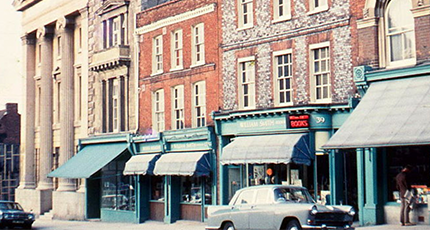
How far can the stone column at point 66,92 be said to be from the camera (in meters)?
47.1

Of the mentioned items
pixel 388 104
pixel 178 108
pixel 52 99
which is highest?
pixel 52 99

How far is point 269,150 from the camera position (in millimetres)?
28969

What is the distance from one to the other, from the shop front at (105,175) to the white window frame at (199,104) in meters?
5.31

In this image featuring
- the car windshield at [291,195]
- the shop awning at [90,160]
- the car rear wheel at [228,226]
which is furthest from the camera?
the shop awning at [90,160]

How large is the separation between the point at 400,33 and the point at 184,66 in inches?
489

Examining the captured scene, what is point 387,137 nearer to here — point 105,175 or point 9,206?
point 9,206

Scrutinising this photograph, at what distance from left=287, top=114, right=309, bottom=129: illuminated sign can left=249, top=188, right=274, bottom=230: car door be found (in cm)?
601

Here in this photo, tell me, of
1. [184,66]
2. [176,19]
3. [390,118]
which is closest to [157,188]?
[184,66]

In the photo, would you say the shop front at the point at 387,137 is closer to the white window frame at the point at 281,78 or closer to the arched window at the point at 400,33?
the arched window at the point at 400,33

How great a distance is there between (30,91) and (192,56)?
69.2 ft

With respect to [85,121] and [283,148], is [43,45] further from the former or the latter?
[283,148]

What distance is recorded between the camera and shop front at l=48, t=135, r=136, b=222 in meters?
39.5

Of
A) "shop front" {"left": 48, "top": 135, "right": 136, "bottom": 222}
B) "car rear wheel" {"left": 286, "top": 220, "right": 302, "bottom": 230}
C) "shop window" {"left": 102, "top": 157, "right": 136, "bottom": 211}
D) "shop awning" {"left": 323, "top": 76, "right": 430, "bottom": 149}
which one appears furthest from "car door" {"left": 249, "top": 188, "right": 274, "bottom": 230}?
"shop window" {"left": 102, "top": 157, "right": 136, "bottom": 211}

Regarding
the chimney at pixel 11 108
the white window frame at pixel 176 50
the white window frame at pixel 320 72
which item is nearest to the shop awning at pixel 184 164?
the white window frame at pixel 176 50
